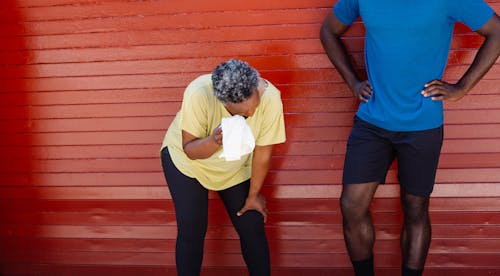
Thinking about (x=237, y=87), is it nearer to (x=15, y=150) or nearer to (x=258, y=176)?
(x=258, y=176)

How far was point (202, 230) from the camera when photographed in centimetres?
335

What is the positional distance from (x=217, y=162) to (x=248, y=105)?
55cm

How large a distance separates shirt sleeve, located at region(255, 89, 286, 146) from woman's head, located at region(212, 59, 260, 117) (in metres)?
0.22

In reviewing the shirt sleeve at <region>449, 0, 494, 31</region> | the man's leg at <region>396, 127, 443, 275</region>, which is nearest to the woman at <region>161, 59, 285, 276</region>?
the man's leg at <region>396, 127, 443, 275</region>

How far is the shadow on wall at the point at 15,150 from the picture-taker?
3842mm

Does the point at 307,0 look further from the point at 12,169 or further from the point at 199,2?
the point at 12,169

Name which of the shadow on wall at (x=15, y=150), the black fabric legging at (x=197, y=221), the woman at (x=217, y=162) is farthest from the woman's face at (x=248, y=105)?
the shadow on wall at (x=15, y=150)

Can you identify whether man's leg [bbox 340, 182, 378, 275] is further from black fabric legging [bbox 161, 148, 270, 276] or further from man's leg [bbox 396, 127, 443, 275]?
black fabric legging [bbox 161, 148, 270, 276]

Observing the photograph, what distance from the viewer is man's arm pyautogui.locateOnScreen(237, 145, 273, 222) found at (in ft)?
10.3

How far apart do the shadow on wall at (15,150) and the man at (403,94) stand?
2.04 meters

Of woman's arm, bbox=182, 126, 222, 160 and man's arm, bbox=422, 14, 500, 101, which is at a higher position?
man's arm, bbox=422, 14, 500, 101

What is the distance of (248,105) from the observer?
2.74 metres

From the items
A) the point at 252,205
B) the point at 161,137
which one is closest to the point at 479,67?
the point at 252,205

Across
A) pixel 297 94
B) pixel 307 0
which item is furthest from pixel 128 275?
pixel 307 0
